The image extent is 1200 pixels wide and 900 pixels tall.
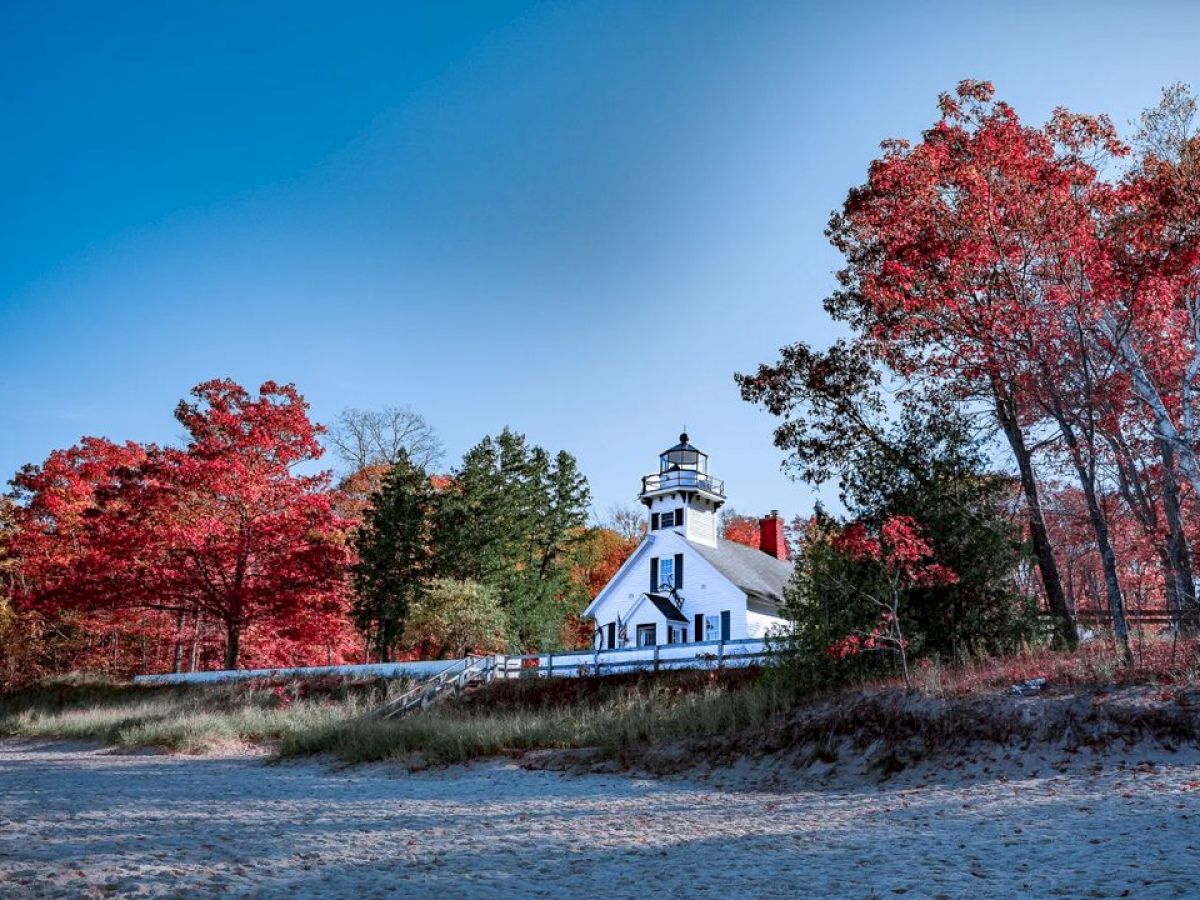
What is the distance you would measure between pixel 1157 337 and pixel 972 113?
548 centimetres

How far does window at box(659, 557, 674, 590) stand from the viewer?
37222 mm

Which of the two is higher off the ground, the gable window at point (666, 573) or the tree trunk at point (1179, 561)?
the gable window at point (666, 573)

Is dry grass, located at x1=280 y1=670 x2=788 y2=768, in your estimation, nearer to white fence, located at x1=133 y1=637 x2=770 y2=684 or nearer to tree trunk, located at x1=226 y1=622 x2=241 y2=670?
white fence, located at x1=133 y1=637 x2=770 y2=684

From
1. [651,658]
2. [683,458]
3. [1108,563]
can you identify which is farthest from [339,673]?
[1108,563]

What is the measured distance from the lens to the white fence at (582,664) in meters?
24.0

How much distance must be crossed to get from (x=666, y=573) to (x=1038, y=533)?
2167cm

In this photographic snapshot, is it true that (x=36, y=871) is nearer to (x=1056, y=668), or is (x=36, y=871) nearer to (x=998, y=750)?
(x=998, y=750)

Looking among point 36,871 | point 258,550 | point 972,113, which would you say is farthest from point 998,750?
point 258,550

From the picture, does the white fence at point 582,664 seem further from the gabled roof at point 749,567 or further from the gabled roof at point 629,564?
the gabled roof at point 629,564

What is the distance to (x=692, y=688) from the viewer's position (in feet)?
70.5

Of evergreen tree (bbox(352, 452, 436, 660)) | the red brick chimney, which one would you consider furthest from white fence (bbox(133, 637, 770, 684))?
the red brick chimney

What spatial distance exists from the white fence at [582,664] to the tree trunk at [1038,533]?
313 inches

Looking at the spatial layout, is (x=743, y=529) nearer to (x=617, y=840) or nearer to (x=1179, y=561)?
(x=1179, y=561)

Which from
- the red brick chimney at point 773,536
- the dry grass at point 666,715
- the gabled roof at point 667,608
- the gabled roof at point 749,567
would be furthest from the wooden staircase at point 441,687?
the red brick chimney at point 773,536
